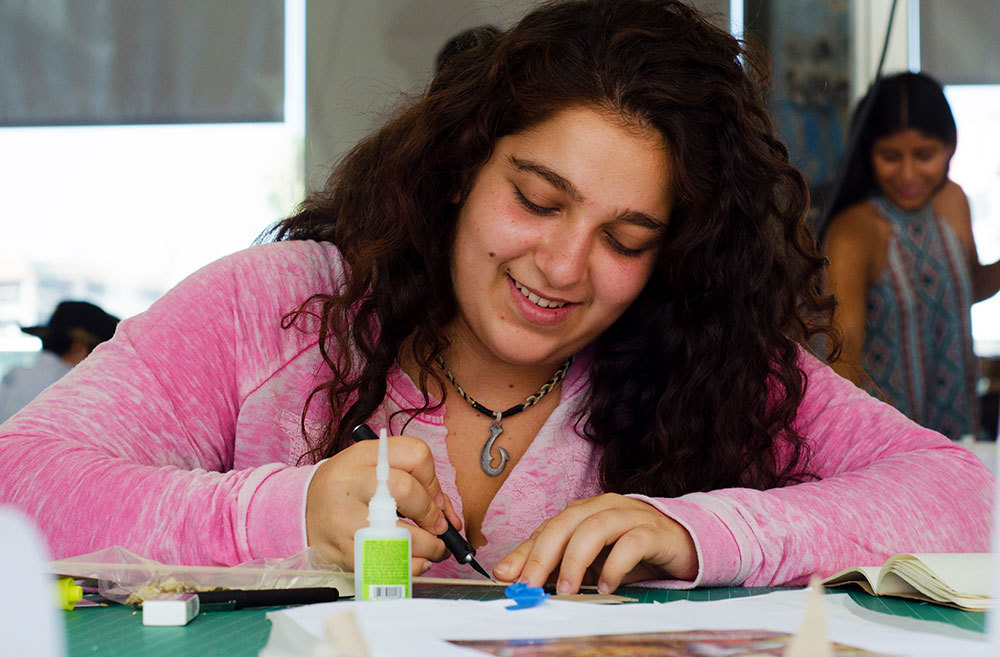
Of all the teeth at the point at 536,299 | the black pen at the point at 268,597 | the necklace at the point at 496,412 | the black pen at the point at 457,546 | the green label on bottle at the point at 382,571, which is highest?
the teeth at the point at 536,299

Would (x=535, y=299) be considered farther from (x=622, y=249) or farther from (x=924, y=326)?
(x=924, y=326)

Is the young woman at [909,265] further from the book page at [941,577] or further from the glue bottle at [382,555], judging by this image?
the glue bottle at [382,555]

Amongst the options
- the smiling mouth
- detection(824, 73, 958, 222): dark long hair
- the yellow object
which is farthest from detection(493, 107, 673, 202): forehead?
detection(824, 73, 958, 222): dark long hair

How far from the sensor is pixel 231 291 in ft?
4.18

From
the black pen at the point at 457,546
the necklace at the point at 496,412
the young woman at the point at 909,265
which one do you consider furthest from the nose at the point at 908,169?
the black pen at the point at 457,546

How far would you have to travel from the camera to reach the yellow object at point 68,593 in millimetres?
826

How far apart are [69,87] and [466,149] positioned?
3.29 metres

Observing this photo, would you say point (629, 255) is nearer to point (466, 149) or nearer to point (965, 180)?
point (466, 149)

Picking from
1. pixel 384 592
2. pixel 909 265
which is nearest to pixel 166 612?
pixel 384 592

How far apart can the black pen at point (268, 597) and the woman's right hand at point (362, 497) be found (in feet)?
0.17

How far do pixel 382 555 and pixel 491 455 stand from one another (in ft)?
1.91

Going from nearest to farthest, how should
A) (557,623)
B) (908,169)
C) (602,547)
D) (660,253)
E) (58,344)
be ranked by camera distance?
(557,623)
(602,547)
(660,253)
(908,169)
(58,344)

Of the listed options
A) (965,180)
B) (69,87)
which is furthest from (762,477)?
(69,87)

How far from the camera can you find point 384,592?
754 millimetres
